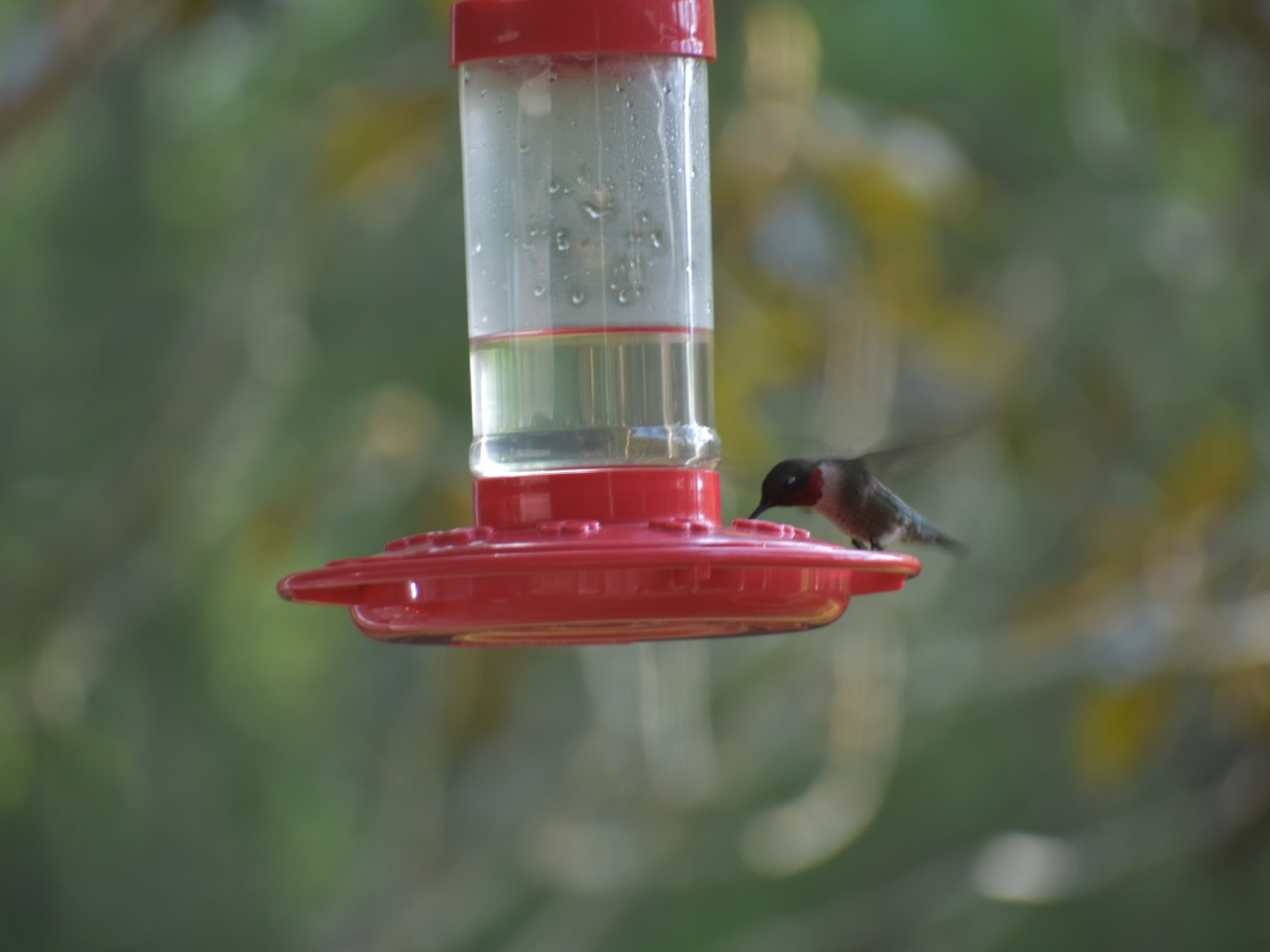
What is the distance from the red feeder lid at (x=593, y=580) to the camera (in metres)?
2.02

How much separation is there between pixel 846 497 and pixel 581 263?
683 mm

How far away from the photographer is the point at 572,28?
7.65 ft

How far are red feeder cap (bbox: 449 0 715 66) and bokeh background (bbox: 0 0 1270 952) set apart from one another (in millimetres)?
1036

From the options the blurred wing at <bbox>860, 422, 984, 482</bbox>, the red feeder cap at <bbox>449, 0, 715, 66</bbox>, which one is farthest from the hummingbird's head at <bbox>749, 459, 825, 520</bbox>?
the red feeder cap at <bbox>449, 0, 715, 66</bbox>

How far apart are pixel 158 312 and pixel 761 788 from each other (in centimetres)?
402

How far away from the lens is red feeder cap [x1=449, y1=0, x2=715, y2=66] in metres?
2.33

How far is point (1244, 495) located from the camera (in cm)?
504

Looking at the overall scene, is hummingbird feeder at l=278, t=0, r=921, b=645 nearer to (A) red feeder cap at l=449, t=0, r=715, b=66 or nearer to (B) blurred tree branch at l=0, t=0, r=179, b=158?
(A) red feeder cap at l=449, t=0, r=715, b=66

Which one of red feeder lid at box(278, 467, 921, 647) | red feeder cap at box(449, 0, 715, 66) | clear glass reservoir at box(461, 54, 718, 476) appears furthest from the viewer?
clear glass reservoir at box(461, 54, 718, 476)

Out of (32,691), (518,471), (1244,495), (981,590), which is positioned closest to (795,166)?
(1244,495)

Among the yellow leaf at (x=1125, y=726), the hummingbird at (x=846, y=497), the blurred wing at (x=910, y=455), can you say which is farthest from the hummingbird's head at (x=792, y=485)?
the yellow leaf at (x=1125, y=726)

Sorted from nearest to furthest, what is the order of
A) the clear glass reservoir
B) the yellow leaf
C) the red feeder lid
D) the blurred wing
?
the red feeder lid < the clear glass reservoir < the blurred wing < the yellow leaf

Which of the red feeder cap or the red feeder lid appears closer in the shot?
the red feeder lid

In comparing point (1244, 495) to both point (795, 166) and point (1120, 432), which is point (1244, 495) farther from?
point (795, 166)
